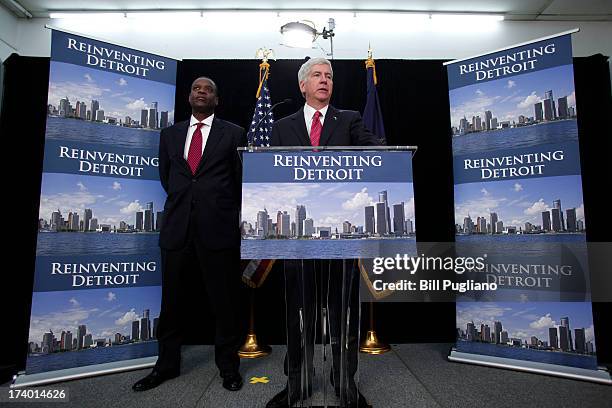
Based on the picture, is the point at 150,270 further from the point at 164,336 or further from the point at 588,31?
the point at 588,31

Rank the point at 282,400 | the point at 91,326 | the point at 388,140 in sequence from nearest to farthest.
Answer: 1. the point at 282,400
2. the point at 91,326
3. the point at 388,140

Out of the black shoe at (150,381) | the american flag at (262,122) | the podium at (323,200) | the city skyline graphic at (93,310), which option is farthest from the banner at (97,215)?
the podium at (323,200)

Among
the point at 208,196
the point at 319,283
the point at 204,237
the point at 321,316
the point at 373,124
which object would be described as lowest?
the point at 321,316

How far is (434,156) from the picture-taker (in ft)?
10.2

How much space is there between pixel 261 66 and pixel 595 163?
10.2 ft

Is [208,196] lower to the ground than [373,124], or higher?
lower

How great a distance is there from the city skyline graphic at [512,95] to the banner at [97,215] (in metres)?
2.41

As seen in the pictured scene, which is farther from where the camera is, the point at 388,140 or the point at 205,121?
the point at 388,140

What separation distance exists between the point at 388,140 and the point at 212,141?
1.76 meters

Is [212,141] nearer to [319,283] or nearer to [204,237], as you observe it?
[204,237]

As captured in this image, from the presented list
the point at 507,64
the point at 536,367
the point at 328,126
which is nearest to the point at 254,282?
the point at 328,126

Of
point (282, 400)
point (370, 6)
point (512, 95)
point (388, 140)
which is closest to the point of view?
point (282, 400)

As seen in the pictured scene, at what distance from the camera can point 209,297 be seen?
2045mm

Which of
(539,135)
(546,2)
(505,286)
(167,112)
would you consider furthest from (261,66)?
(546,2)
